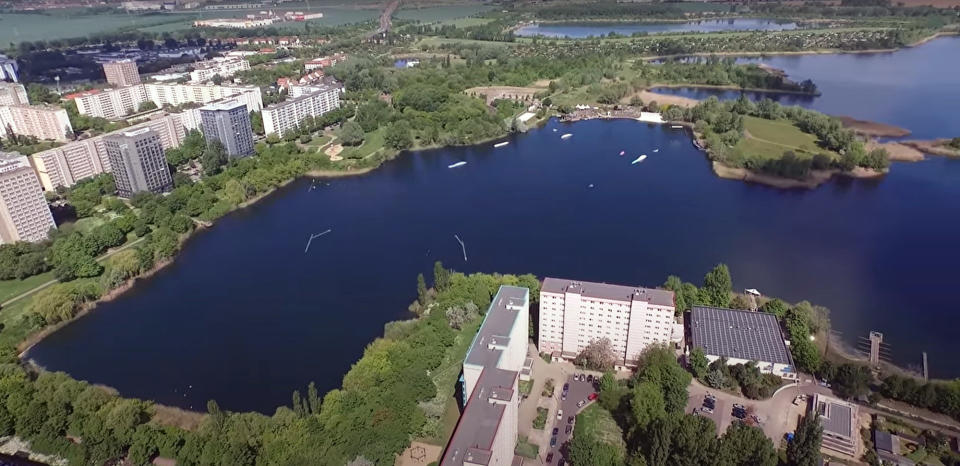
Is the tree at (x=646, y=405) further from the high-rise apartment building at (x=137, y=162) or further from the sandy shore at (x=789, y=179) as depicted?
the high-rise apartment building at (x=137, y=162)

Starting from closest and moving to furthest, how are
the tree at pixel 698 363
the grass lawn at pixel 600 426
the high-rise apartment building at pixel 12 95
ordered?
the grass lawn at pixel 600 426 → the tree at pixel 698 363 → the high-rise apartment building at pixel 12 95

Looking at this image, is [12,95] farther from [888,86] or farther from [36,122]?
[888,86]

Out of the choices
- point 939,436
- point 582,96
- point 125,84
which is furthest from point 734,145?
point 125,84

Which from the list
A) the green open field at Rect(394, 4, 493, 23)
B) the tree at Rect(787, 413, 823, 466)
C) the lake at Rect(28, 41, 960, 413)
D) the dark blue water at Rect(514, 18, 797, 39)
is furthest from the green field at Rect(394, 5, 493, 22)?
the tree at Rect(787, 413, 823, 466)

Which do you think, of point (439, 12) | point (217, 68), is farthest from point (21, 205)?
point (439, 12)

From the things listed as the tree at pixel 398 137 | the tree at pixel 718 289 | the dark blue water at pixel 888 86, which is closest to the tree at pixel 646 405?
the tree at pixel 718 289
